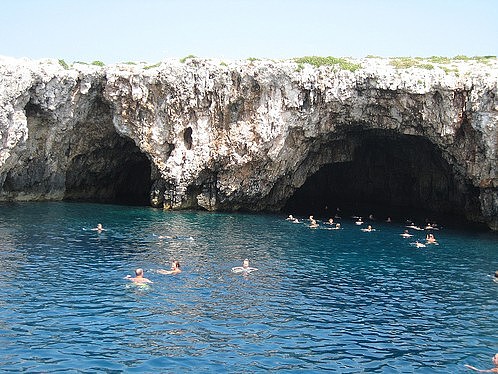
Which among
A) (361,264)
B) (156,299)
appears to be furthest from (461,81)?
(156,299)

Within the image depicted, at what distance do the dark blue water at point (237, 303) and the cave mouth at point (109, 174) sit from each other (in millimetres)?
17422

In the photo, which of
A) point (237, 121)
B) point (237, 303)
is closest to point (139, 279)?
point (237, 303)

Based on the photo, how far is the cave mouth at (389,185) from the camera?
55.4 m

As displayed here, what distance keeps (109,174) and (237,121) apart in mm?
19675

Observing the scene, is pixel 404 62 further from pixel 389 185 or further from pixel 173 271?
pixel 173 271

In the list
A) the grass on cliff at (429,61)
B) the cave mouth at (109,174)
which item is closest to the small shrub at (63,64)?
the cave mouth at (109,174)

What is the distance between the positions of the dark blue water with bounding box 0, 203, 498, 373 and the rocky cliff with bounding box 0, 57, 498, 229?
1065 centimetres

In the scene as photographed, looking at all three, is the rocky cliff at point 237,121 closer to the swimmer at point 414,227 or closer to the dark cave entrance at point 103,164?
the dark cave entrance at point 103,164

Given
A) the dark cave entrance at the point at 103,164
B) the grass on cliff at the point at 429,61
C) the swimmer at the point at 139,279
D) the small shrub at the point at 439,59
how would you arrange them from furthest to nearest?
1. the dark cave entrance at the point at 103,164
2. the small shrub at the point at 439,59
3. the grass on cliff at the point at 429,61
4. the swimmer at the point at 139,279

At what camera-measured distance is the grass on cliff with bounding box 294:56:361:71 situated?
4457cm

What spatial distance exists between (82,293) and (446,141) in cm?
3327

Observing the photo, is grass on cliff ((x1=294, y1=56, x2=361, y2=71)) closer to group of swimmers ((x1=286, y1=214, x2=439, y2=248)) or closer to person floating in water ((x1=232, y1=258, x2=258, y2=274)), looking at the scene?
group of swimmers ((x1=286, y1=214, x2=439, y2=248))

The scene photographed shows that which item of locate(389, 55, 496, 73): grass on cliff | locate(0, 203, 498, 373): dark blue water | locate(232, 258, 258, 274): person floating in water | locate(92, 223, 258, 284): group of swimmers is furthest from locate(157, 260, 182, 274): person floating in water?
locate(389, 55, 496, 73): grass on cliff

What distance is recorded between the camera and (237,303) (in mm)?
21734
